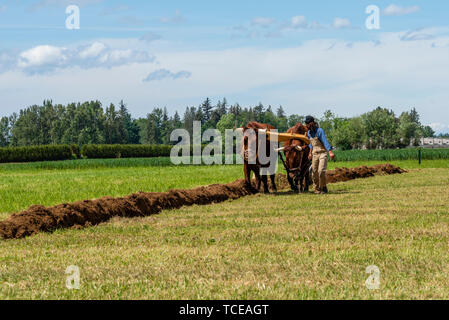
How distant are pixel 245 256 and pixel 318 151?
11437mm

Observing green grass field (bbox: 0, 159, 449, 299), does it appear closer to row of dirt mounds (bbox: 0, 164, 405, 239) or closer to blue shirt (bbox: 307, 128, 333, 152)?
row of dirt mounds (bbox: 0, 164, 405, 239)

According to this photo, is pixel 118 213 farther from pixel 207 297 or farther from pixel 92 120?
pixel 92 120

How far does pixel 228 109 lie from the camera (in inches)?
7146

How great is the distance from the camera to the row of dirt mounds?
1142 centimetres

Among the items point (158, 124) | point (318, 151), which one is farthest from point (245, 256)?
point (158, 124)

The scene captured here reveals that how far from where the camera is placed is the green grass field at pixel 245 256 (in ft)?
21.2

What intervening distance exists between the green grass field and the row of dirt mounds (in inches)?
18.1

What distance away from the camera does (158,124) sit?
199m

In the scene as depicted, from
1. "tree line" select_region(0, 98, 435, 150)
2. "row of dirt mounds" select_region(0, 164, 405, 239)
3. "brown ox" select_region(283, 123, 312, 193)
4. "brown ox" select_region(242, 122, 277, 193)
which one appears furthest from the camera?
"tree line" select_region(0, 98, 435, 150)

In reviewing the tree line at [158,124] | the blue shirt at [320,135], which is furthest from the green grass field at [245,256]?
the tree line at [158,124]

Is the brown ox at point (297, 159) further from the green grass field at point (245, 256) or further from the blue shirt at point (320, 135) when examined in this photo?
the green grass field at point (245, 256)

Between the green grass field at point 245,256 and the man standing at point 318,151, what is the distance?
480cm

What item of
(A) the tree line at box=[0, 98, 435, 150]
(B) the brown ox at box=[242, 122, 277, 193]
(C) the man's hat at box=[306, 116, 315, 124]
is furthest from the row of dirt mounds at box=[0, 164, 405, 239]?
(A) the tree line at box=[0, 98, 435, 150]

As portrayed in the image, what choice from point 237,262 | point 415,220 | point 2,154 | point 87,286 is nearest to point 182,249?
point 237,262
